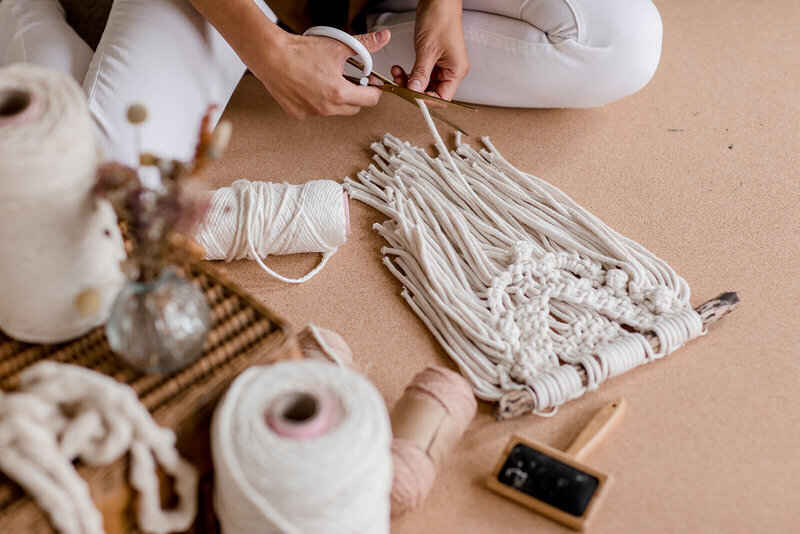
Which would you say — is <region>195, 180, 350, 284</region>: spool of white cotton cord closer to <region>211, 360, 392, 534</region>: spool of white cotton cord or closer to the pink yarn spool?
the pink yarn spool

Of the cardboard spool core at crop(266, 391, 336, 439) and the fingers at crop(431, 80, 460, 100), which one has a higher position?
the fingers at crop(431, 80, 460, 100)

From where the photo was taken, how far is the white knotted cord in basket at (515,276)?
3.86 ft

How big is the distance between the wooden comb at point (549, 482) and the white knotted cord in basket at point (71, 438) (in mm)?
463

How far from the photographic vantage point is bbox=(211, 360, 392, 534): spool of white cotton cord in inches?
30.0

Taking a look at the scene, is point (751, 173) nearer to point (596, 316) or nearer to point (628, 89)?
point (628, 89)

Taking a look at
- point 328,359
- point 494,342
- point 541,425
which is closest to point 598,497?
point 541,425

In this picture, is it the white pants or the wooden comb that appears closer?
the wooden comb

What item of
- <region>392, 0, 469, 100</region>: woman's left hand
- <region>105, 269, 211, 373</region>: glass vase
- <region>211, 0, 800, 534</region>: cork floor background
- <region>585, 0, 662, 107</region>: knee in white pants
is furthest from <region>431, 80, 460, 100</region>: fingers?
<region>105, 269, 211, 373</region>: glass vase

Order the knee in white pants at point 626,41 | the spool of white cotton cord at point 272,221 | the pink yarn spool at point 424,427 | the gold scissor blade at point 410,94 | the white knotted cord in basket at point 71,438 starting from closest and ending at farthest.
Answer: the white knotted cord in basket at point 71,438, the pink yarn spool at point 424,427, the spool of white cotton cord at point 272,221, the gold scissor blade at point 410,94, the knee in white pants at point 626,41

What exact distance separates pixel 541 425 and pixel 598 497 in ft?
0.54

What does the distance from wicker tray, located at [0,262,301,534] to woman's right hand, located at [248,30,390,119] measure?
0.51 metres

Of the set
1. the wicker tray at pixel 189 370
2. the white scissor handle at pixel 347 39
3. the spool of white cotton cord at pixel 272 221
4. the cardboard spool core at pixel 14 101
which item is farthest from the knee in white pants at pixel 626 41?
the cardboard spool core at pixel 14 101

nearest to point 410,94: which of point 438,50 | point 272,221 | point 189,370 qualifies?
point 438,50

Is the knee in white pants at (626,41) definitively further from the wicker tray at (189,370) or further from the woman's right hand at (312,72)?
the wicker tray at (189,370)
